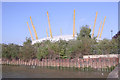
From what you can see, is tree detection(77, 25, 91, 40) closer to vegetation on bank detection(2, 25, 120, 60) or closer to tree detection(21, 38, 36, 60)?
vegetation on bank detection(2, 25, 120, 60)

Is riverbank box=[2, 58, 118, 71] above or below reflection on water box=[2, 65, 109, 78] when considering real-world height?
above

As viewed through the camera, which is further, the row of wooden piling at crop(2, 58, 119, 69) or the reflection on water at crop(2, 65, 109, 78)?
the row of wooden piling at crop(2, 58, 119, 69)

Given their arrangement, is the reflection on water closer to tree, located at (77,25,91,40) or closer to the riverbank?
the riverbank

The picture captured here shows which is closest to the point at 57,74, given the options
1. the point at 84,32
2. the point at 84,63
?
the point at 84,63

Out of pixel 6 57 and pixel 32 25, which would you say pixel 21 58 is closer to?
pixel 6 57

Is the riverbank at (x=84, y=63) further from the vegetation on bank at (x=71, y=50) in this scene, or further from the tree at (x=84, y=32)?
the tree at (x=84, y=32)

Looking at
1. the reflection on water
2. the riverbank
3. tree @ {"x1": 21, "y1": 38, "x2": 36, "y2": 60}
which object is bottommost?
the reflection on water

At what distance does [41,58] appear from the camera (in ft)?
74.7

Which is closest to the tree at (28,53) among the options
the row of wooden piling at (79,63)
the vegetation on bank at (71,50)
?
the vegetation on bank at (71,50)

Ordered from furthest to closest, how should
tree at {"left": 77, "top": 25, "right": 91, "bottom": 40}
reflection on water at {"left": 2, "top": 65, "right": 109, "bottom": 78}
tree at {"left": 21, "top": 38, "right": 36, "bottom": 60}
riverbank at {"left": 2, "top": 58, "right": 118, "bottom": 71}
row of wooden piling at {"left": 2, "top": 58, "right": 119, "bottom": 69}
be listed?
tree at {"left": 77, "top": 25, "right": 91, "bottom": 40} < tree at {"left": 21, "top": 38, "right": 36, "bottom": 60} < row of wooden piling at {"left": 2, "top": 58, "right": 119, "bottom": 69} < riverbank at {"left": 2, "top": 58, "right": 118, "bottom": 71} < reflection on water at {"left": 2, "top": 65, "right": 109, "bottom": 78}

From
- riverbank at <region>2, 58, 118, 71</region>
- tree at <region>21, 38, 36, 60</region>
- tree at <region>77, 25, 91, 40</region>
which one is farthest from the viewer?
tree at <region>77, 25, 91, 40</region>

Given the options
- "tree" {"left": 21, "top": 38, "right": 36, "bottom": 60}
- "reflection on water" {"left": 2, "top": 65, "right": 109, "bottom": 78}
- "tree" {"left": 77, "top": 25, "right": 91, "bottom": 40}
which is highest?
"tree" {"left": 77, "top": 25, "right": 91, "bottom": 40}

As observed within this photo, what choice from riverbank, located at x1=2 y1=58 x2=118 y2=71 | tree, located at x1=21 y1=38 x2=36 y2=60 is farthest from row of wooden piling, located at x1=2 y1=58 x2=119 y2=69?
tree, located at x1=21 y1=38 x2=36 y2=60

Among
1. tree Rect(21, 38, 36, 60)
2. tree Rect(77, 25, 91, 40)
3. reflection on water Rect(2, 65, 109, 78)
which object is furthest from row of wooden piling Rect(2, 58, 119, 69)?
tree Rect(77, 25, 91, 40)
